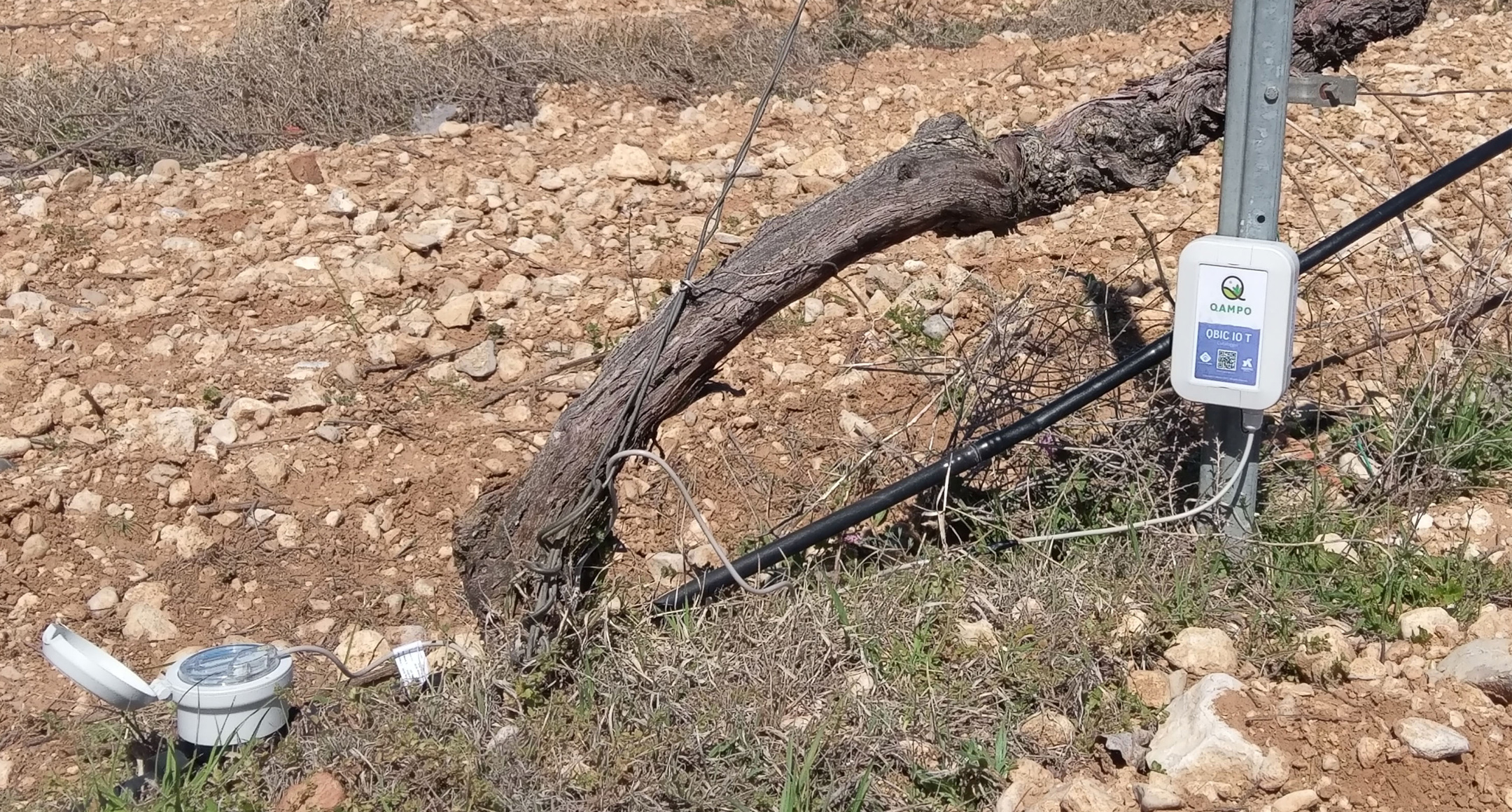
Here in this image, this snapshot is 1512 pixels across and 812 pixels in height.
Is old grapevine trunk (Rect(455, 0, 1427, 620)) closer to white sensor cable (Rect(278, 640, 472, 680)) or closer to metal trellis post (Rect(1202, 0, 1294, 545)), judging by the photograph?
white sensor cable (Rect(278, 640, 472, 680))

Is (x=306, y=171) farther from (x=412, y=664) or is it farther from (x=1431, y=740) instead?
(x=1431, y=740)

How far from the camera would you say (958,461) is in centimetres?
259

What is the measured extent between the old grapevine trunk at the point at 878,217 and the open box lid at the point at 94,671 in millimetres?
605

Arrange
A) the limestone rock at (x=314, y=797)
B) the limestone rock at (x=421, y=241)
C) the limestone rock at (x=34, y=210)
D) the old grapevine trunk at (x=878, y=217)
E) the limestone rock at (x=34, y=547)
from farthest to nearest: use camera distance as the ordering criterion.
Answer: the limestone rock at (x=34, y=210)
the limestone rock at (x=421, y=241)
the limestone rock at (x=34, y=547)
the old grapevine trunk at (x=878, y=217)
the limestone rock at (x=314, y=797)

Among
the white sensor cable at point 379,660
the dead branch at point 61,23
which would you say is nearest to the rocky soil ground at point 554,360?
the white sensor cable at point 379,660

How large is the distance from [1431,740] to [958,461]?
0.95 m

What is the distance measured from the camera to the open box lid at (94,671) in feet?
7.01

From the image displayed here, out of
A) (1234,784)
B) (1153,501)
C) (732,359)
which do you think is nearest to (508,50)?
(732,359)

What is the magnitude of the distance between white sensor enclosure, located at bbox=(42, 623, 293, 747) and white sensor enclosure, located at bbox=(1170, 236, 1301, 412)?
1706 millimetres

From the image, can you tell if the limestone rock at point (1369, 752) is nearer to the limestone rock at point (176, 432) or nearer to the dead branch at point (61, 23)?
the limestone rock at point (176, 432)

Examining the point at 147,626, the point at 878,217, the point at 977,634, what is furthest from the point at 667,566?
the point at 147,626

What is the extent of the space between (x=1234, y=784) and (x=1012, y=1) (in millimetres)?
5524

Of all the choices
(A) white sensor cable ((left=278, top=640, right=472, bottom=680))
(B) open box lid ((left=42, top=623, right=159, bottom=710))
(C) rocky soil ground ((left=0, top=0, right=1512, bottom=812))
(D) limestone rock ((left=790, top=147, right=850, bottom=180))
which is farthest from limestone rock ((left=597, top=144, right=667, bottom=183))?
(B) open box lid ((left=42, top=623, right=159, bottom=710))

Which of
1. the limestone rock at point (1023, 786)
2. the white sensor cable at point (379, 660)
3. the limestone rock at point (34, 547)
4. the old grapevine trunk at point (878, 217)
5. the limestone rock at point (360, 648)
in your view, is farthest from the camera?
the limestone rock at point (34, 547)
